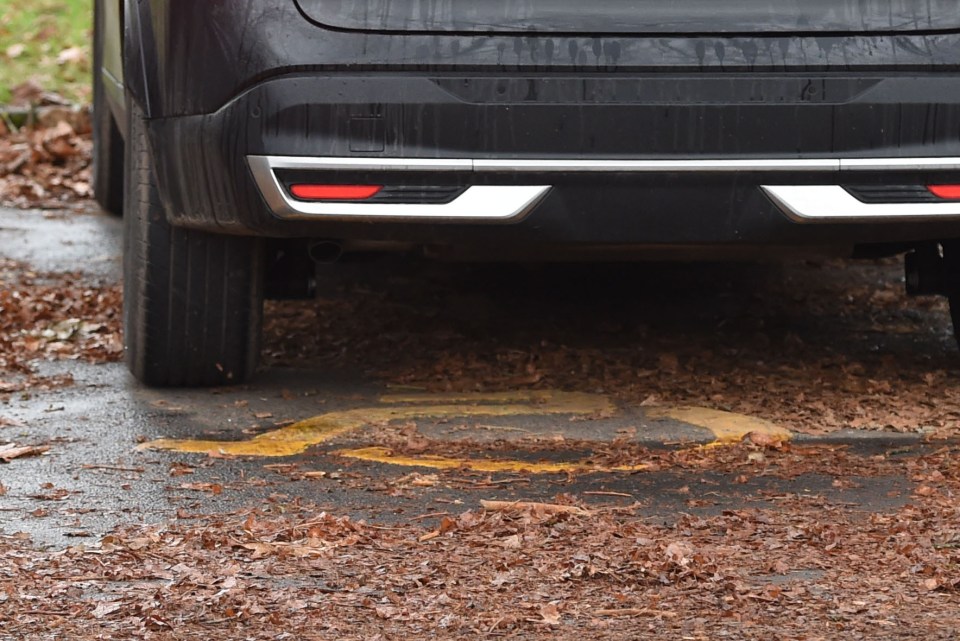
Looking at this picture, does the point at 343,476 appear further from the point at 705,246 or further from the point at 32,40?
the point at 32,40

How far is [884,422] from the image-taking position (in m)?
3.53

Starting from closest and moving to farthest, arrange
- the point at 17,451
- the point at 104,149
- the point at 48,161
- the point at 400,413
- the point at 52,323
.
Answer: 1. the point at 17,451
2. the point at 400,413
3. the point at 52,323
4. the point at 104,149
5. the point at 48,161

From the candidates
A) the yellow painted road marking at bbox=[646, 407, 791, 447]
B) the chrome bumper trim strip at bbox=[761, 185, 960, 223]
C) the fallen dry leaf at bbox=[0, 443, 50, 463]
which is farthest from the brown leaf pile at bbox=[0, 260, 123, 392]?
the chrome bumper trim strip at bbox=[761, 185, 960, 223]

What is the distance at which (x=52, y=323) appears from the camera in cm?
472

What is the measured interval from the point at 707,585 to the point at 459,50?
129 centimetres

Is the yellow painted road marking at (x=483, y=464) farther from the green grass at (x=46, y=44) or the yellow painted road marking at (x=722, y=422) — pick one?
the green grass at (x=46, y=44)

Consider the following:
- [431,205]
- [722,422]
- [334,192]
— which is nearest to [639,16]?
[431,205]

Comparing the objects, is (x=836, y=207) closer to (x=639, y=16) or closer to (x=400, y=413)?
(x=639, y=16)

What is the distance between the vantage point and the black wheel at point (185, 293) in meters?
3.73

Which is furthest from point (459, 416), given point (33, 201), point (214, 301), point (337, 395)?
point (33, 201)

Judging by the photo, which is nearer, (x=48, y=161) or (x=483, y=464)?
(x=483, y=464)

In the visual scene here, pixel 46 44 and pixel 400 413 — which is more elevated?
pixel 46 44

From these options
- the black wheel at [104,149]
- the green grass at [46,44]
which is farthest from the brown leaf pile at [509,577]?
the green grass at [46,44]

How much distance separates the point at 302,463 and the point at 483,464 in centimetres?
37
